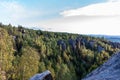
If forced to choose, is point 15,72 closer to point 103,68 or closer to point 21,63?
point 21,63

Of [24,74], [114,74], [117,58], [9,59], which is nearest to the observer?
[114,74]

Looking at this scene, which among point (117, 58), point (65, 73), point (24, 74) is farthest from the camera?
point (65, 73)

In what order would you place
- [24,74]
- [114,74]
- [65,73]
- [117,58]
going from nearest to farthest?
1. [114,74]
2. [117,58]
3. [24,74]
4. [65,73]

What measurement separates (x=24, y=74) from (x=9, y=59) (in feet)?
144

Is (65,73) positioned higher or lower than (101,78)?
lower

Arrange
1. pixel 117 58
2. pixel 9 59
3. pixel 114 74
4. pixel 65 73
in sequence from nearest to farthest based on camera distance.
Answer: pixel 114 74 → pixel 117 58 → pixel 65 73 → pixel 9 59

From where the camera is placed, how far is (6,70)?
16225cm

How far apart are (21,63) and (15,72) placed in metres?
6.58

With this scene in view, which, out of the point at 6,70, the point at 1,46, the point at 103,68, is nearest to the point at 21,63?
the point at 6,70

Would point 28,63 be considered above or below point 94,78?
below

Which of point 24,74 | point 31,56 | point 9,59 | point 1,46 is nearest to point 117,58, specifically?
point 24,74

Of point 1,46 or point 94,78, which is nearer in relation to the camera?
point 94,78

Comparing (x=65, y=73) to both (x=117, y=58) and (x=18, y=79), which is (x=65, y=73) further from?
(x=117, y=58)

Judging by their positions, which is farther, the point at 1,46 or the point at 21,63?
the point at 1,46
